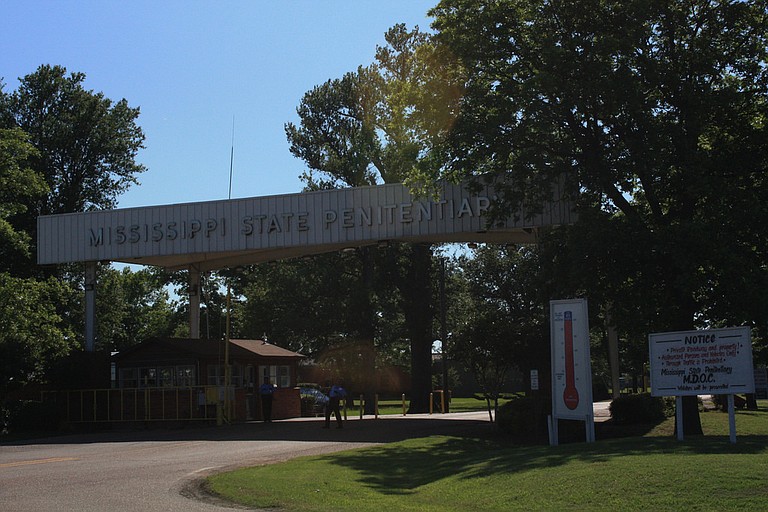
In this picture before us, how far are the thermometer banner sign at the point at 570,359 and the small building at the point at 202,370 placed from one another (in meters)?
15.8

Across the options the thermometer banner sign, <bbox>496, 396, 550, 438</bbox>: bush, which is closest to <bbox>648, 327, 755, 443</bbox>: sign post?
the thermometer banner sign

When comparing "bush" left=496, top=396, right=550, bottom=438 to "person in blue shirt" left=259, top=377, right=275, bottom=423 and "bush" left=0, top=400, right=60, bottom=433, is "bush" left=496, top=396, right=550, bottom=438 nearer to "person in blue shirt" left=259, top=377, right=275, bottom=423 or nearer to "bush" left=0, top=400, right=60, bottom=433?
"person in blue shirt" left=259, top=377, right=275, bottom=423

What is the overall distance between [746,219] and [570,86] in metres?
5.36

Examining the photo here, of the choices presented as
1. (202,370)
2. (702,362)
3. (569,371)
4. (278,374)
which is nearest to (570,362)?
(569,371)

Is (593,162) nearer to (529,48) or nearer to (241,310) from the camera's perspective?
(529,48)

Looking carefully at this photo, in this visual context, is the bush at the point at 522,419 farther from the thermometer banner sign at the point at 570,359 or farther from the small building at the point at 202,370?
the small building at the point at 202,370

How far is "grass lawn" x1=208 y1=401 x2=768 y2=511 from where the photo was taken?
37.6 ft

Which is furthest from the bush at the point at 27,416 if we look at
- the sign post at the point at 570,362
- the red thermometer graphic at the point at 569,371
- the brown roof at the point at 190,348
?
the red thermometer graphic at the point at 569,371

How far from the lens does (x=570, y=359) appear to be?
64.4ft

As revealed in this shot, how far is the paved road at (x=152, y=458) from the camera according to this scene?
13.1 meters

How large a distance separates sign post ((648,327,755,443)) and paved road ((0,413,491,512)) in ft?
25.4

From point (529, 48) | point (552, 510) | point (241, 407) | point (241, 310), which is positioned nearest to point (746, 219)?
point (529, 48)

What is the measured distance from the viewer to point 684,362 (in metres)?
17.4

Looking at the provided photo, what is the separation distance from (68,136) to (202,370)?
27.3m
